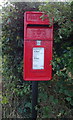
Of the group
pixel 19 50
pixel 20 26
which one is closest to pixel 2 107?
pixel 19 50

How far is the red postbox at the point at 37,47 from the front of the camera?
2.35 meters

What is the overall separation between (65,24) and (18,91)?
146 centimetres

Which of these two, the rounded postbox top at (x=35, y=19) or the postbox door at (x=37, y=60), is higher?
the rounded postbox top at (x=35, y=19)

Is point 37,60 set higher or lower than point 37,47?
lower

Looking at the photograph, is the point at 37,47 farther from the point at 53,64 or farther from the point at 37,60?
the point at 53,64

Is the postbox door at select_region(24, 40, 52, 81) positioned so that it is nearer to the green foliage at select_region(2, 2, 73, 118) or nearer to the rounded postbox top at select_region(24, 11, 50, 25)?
the green foliage at select_region(2, 2, 73, 118)

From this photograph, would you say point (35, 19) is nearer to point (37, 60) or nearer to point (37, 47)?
point (37, 47)

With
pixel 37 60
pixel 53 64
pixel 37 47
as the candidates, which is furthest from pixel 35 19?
pixel 53 64

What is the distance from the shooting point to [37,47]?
7.81 ft

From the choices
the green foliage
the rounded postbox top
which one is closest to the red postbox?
the rounded postbox top

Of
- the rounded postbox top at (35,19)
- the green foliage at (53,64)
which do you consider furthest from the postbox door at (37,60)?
the rounded postbox top at (35,19)

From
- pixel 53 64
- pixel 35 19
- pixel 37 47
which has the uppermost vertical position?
pixel 35 19

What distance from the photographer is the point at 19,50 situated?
2896 millimetres

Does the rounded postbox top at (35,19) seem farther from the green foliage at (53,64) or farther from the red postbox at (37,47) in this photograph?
the green foliage at (53,64)
